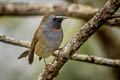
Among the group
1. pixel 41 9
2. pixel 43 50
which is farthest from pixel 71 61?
pixel 43 50

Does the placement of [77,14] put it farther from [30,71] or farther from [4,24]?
[4,24]

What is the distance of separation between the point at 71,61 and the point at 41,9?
42.4 inches

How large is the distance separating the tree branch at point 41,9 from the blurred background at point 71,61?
29 cm

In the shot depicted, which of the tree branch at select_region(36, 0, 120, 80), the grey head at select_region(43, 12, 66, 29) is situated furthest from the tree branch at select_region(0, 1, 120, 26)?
the tree branch at select_region(36, 0, 120, 80)

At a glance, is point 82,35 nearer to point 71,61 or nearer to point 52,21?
point 52,21

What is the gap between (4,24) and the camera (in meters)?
6.95

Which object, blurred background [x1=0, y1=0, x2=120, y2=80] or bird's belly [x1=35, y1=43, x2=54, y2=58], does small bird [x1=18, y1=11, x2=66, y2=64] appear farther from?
blurred background [x1=0, y1=0, x2=120, y2=80]

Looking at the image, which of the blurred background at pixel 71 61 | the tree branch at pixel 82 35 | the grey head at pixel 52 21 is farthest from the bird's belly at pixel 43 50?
the blurred background at pixel 71 61

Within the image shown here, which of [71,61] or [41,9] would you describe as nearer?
[41,9]

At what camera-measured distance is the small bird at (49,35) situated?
3.84 metres

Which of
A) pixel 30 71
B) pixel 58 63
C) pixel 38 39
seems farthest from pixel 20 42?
pixel 30 71

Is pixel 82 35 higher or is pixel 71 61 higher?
pixel 82 35

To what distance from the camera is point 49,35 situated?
3.87 meters

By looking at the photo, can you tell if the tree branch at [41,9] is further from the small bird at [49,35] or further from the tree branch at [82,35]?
the tree branch at [82,35]
